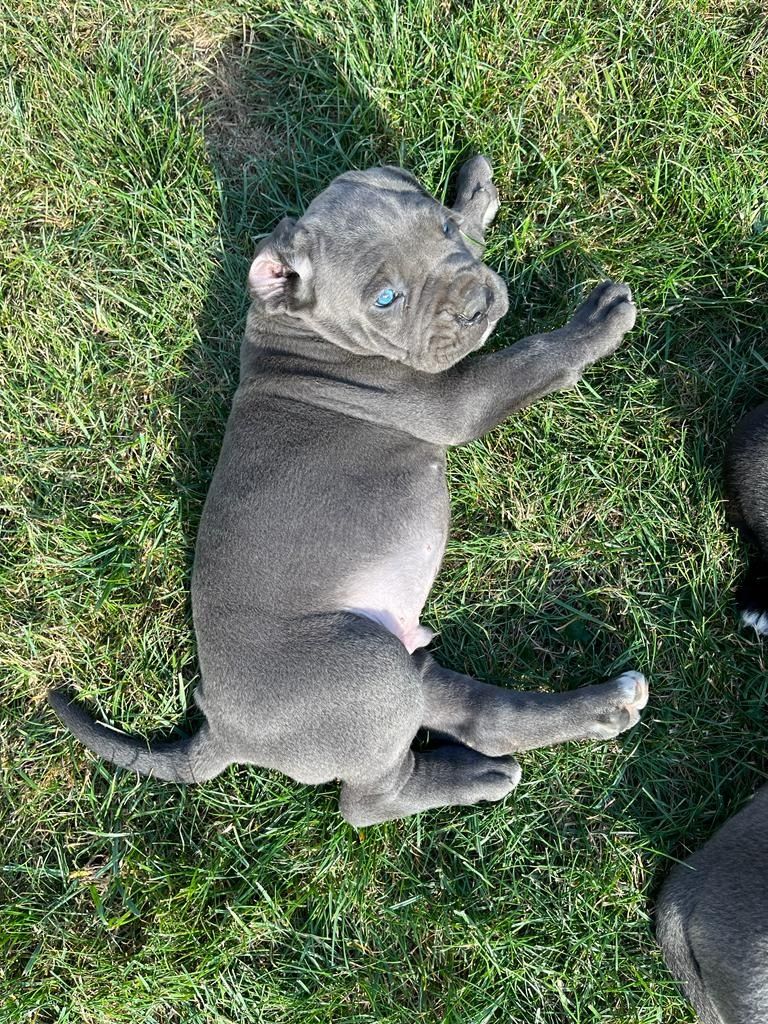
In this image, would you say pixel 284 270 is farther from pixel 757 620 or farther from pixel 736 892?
pixel 736 892

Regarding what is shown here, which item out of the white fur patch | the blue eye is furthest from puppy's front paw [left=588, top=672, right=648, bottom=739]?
the blue eye

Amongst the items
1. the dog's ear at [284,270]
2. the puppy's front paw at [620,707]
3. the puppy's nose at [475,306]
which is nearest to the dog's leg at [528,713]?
the puppy's front paw at [620,707]

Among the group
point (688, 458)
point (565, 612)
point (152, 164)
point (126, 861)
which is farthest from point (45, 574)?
point (688, 458)

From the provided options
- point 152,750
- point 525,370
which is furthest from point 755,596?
point 152,750

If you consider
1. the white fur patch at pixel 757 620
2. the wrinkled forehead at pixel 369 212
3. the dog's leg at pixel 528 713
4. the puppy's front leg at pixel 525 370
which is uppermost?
the wrinkled forehead at pixel 369 212

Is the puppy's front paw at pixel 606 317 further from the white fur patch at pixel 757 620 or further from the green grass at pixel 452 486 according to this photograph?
the white fur patch at pixel 757 620

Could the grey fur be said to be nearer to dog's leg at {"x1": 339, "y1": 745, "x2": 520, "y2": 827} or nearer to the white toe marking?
the white toe marking

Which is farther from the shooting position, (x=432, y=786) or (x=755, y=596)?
(x=755, y=596)
